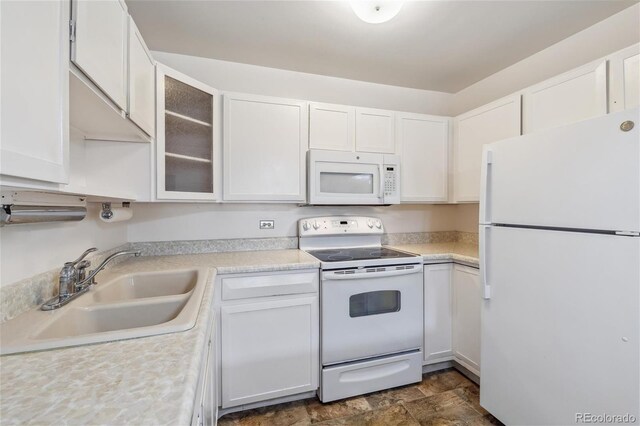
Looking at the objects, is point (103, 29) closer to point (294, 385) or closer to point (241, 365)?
point (241, 365)

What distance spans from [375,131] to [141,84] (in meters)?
1.63

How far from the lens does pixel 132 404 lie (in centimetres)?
52

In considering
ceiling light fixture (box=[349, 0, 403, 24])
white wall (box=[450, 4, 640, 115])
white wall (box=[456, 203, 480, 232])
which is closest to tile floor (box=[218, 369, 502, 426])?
white wall (box=[456, 203, 480, 232])

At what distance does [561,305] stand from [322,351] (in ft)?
4.24

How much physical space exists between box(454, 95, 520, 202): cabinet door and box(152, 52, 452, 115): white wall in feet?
1.76

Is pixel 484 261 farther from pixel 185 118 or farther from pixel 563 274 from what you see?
pixel 185 118

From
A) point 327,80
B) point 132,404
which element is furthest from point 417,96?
point 132,404

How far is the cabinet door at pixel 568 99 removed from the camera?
1447mm

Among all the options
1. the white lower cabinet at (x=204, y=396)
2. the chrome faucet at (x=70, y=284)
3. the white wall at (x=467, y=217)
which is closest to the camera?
the white lower cabinet at (x=204, y=396)

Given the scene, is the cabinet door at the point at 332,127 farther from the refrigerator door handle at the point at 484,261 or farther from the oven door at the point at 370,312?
the refrigerator door handle at the point at 484,261

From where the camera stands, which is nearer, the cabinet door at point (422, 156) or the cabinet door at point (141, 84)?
the cabinet door at point (141, 84)

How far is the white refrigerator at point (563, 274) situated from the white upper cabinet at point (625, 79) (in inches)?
18.1

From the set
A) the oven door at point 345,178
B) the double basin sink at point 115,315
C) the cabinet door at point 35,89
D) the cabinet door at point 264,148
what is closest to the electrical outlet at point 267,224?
the cabinet door at point 264,148

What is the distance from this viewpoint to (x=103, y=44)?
2.99 ft
